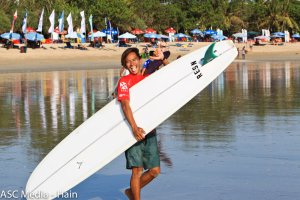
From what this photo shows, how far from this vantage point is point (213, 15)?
320ft

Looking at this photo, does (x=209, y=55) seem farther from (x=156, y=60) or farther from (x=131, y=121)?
(x=131, y=121)

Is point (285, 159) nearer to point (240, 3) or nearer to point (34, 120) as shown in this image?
point (34, 120)

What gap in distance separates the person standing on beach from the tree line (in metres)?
54.7

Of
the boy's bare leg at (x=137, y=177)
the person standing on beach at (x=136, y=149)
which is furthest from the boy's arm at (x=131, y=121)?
the boy's bare leg at (x=137, y=177)

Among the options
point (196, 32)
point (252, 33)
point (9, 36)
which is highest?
point (9, 36)

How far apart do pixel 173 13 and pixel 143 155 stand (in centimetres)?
8550

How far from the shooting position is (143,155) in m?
6.43

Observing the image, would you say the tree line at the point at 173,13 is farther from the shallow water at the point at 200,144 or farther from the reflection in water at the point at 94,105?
the shallow water at the point at 200,144

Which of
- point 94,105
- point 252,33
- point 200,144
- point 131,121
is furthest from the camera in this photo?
point 252,33

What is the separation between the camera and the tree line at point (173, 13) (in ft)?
221

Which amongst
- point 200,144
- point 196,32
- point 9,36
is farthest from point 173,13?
point 200,144

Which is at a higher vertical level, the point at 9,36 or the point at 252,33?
the point at 9,36

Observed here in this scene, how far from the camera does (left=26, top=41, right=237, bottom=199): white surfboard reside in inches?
258

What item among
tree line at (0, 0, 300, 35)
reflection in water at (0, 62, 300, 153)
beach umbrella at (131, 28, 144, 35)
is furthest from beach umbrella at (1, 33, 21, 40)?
reflection in water at (0, 62, 300, 153)
